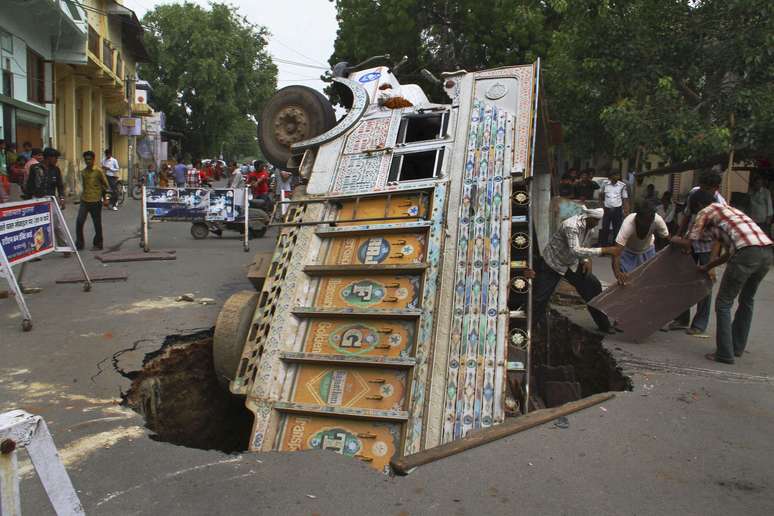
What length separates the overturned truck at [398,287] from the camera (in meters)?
3.68

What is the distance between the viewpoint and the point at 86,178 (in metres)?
9.67

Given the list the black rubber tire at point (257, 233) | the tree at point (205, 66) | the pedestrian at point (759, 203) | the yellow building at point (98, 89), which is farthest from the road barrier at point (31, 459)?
the tree at point (205, 66)

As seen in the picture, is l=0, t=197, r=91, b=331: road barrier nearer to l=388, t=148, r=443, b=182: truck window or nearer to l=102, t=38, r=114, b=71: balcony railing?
l=388, t=148, r=443, b=182: truck window

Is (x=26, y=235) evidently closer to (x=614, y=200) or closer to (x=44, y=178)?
(x=44, y=178)

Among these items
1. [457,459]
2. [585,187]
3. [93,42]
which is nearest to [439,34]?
[585,187]

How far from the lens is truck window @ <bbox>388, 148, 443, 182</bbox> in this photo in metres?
5.19

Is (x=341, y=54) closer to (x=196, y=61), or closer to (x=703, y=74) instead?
(x=703, y=74)

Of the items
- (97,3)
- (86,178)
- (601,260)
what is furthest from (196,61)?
(601,260)

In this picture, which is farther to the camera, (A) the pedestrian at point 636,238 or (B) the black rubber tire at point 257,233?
(B) the black rubber tire at point 257,233

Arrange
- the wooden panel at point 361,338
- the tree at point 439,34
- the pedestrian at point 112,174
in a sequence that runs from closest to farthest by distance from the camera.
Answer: the wooden panel at point 361,338
the pedestrian at point 112,174
the tree at point 439,34

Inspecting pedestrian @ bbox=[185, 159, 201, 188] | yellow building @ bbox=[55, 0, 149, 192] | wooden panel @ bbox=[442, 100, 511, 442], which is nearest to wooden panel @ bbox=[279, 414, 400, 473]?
wooden panel @ bbox=[442, 100, 511, 442]

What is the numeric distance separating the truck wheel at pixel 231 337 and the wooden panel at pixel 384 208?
1.05 meters

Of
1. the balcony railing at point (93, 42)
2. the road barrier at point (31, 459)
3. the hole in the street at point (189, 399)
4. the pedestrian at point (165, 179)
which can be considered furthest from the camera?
the pedestrian at point (165, 179)

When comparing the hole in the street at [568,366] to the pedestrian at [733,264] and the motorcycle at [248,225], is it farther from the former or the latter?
the motorcycle at [248,225]
